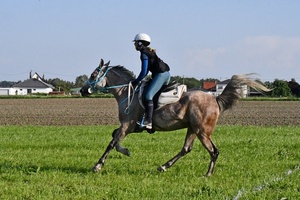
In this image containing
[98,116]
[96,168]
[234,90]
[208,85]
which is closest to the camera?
[96,168]

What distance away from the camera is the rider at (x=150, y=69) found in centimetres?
1120

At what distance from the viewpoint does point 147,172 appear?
1113 cm

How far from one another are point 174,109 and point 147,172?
4.61 feet

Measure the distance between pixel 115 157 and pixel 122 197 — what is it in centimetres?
543

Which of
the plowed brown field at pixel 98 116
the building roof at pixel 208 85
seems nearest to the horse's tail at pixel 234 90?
the plowed brown field at pixel 98 116

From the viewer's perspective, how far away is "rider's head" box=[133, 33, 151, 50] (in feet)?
37.3

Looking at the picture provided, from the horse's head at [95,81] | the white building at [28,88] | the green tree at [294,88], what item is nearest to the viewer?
the horse's head at [95,81]

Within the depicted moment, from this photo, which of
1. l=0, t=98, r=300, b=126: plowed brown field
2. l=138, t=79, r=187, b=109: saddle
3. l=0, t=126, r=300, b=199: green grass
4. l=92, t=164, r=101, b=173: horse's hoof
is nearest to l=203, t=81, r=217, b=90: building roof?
l=0, t=98, r=300, b=126: plowed brown field

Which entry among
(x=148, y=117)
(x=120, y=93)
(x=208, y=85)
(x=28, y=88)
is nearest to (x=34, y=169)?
(x=120, y=93)

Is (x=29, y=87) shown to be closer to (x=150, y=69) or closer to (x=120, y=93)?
(x=120, y=93)

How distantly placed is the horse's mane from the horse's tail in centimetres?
201

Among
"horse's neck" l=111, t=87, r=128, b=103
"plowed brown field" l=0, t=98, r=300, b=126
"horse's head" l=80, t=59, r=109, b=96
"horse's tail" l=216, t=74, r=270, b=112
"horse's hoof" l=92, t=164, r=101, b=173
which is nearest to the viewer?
"horse's hoof" l=92, t=164, r=101, b=173

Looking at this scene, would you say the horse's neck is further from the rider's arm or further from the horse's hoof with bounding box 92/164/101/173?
the horse's hoof with bounding box 92/164/101/173

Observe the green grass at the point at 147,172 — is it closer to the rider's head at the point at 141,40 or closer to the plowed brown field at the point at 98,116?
the rider's head at the point at 141,40
